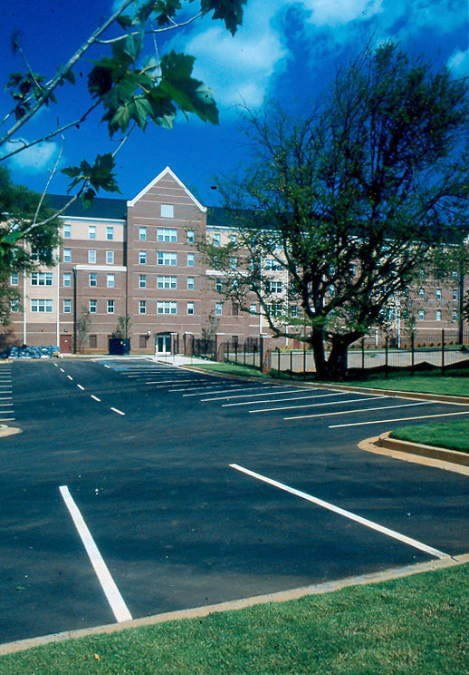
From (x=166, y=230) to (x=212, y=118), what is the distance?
6754 cm

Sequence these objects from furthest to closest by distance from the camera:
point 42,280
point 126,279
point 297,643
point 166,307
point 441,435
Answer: point 166,307, point 126,279, point 42,280, point 441,435, point 297,643

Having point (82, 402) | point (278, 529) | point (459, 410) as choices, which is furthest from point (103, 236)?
point (278, 529)

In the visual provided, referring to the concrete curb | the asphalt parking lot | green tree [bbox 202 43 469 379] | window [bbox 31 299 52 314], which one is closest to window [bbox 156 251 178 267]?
window [bbox 31 299 52 314]

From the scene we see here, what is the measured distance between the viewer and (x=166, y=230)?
68.1 metres

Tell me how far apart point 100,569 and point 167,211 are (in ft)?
214

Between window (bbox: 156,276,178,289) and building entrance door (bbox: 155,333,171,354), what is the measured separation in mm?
5758

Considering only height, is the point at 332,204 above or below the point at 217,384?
above

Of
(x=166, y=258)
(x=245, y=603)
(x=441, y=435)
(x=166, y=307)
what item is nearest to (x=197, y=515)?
(x=245, y=603)

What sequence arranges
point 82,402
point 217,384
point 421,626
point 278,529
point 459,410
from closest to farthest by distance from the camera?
point 421,626 → point 278,529 → point 459,410 → point 82,402 → point 217,384

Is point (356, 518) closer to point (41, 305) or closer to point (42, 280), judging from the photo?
point (41, 305)

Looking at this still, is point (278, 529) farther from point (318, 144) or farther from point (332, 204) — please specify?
point (318, 144)

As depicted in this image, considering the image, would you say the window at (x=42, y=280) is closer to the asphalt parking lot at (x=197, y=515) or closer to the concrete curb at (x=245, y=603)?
the asphalt parking lot at (x=197, y=515)

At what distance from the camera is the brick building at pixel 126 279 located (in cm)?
6631

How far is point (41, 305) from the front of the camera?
6625 cm
